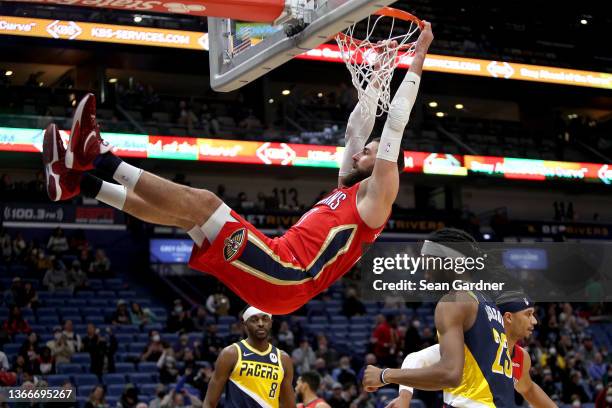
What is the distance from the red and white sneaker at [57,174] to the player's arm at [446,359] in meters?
2.15

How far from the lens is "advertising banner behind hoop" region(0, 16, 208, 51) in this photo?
22.2 meters

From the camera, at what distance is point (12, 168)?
2595 centimetres

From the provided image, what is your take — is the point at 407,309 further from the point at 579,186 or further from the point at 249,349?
the point at 249,349

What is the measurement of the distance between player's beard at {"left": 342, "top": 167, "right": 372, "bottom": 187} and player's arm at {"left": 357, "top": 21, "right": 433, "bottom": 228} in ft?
1.46

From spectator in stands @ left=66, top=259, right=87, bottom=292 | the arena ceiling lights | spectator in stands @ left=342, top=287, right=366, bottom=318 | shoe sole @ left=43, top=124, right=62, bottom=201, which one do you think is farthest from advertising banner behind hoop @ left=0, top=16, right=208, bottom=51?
shoe sole @ left=43, top=124, right=62, bottom=201

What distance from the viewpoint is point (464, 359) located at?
548 cm

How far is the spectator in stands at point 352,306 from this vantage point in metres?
21.7

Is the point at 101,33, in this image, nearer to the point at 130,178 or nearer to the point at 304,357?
the point at 304,357

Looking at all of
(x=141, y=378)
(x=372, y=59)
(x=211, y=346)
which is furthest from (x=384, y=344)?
(x=372, y=59)

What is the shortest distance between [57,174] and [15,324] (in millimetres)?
12521

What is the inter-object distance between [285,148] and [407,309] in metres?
5.30

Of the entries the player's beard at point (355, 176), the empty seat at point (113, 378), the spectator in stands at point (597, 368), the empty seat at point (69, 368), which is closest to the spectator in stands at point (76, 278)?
the empty seat at point (69, 368)

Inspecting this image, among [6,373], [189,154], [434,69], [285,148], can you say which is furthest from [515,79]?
[6,373]

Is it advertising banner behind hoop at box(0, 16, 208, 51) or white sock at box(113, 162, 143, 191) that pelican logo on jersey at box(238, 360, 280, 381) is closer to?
white sock at box(113, 162, 143, 191)
